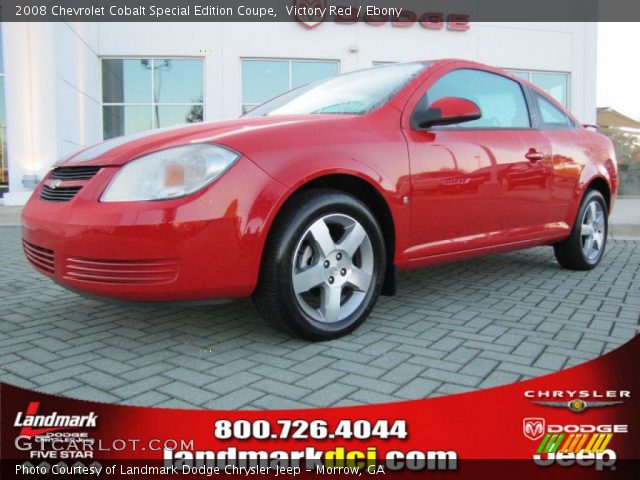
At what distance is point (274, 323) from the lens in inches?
111

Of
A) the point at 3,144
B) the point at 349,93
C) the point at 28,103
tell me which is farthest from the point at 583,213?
the point at 3,144

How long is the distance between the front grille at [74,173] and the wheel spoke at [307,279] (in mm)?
1088

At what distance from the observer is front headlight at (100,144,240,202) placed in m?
2.53

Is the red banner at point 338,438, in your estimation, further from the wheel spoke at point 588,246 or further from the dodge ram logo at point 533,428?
the wheel spoke at point 588,246

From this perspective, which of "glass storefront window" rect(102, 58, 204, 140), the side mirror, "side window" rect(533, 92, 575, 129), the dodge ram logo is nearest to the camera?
the dodge ram logo

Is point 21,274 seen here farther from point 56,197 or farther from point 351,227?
point 351,227

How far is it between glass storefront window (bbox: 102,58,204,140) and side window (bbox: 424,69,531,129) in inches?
414

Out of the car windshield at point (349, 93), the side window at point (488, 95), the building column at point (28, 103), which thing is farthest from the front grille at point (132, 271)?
the building column at point (28, 103)

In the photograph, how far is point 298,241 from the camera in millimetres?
2734

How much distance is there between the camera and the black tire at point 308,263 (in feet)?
8.81

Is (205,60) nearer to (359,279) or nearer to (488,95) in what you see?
(488,95)

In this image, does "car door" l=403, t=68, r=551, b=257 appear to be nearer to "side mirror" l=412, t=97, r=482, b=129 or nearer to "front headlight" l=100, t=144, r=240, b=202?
"side mirror" l=412, t=97, r=482, b=129

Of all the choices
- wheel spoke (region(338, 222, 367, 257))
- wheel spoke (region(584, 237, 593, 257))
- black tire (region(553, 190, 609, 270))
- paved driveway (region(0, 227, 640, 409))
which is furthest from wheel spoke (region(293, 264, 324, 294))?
wheel spoke (region(584, 237, 593, 257))

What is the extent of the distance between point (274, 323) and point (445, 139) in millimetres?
1528
